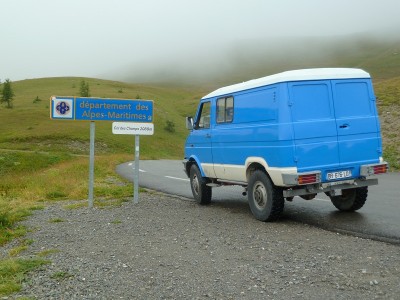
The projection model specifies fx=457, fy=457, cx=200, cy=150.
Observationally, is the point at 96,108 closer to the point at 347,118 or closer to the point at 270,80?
the point at 270,80

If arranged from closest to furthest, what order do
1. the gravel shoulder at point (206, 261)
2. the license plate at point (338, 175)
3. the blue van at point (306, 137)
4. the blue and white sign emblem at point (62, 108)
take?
the gravel shoulder at point (206, 261), the blue van at point (306, 137), the license plate at point (338, 175), the blue and white sign emblem at point (62, 108)

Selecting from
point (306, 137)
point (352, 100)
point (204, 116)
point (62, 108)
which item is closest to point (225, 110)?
point (204, 116)

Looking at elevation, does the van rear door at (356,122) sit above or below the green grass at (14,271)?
above

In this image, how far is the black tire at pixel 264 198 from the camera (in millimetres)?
8562

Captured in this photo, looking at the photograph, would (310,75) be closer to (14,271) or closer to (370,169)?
(370,169)

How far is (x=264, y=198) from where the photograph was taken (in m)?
8.81

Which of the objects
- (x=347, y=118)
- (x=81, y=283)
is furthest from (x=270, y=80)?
(x=81, y=283)

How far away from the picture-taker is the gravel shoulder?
5191mm

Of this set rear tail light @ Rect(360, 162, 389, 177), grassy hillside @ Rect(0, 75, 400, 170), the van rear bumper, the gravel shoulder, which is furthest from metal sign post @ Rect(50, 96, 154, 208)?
grassy hillside @ Rect(0, 75, 400, 170)

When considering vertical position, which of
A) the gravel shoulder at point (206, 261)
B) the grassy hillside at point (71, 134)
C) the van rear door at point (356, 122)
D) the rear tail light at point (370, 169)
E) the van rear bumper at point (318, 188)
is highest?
the grassy hillside at point (71, 134)

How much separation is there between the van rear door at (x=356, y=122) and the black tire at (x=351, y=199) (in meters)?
0.95

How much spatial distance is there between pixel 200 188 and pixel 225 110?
238cm

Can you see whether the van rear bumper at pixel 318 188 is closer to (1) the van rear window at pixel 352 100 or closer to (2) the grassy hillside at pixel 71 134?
(1) the van rear window at pixel 352 100

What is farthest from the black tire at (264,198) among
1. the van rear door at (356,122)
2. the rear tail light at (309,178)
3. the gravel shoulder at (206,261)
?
the van rear door at (356,122)
